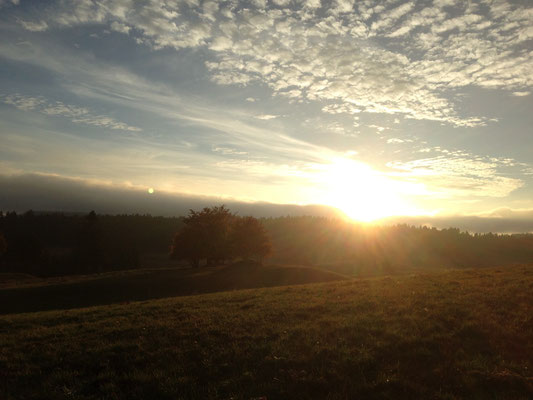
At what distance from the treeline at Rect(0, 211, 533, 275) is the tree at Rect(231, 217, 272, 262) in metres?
0.19

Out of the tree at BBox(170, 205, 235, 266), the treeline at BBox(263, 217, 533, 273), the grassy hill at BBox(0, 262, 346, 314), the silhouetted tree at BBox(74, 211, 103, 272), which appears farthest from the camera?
the treeline at BBox(263, 217, 533, 273)

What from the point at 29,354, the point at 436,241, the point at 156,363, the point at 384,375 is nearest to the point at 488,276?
the point at 384,375

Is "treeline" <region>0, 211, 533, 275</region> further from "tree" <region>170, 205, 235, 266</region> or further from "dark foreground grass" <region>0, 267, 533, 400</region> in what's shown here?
"dark foreground grass" <region>0, 267, 533, 400</region>

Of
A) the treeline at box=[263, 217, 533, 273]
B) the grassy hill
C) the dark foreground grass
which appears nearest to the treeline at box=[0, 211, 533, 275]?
the treeline at box=[263, 217, 533, 273]

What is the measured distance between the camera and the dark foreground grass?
9.74 metres

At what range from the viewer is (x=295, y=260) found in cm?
13838

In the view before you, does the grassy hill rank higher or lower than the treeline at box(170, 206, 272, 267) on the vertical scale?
lower

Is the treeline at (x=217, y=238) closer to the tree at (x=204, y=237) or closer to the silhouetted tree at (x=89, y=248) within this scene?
the tree at (x=204, y=237)

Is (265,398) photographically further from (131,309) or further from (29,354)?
(131,309)

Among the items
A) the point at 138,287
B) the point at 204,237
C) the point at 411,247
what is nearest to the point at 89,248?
the point at 204,237

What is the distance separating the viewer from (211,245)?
6831cm

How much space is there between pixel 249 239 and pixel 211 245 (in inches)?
285

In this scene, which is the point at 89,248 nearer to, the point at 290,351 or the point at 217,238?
the point at 217,238

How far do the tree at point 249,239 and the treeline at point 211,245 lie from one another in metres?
0.19
